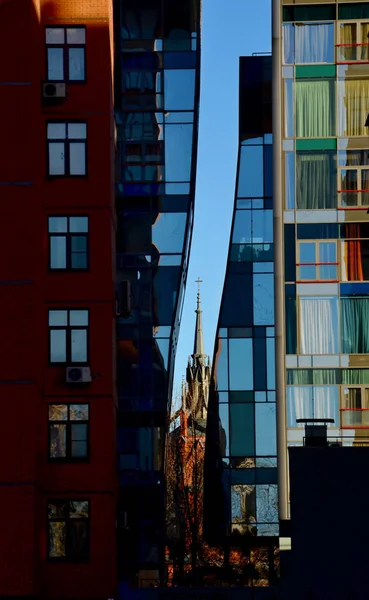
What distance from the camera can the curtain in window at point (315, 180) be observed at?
53500 millimetres

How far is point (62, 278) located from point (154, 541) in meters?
9.24

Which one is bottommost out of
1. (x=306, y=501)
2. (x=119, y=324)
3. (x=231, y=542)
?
(x=231, y=542)

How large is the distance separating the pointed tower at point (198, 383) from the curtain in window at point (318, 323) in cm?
2226

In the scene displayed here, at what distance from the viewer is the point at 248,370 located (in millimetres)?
54562

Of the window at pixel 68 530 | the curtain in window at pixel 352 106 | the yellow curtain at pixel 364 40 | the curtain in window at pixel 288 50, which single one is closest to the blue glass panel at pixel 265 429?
the window at pixel 68 530

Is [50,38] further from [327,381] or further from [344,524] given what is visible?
[344,524]

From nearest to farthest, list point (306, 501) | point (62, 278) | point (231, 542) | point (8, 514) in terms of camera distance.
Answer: point (306, 501) < point (8, 514) < point (62, 278) < point (231, 542)

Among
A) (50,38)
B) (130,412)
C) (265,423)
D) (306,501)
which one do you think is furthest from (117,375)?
(306,501)

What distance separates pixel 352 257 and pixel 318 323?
247cm

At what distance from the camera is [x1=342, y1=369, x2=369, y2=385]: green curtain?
52.3 m

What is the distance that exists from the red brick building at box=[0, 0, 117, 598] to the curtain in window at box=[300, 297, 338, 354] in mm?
6685

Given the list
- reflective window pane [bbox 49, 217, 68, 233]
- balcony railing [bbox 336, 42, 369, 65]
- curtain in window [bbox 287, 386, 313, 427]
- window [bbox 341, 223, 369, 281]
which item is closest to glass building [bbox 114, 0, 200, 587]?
reflective window pane [bbox 49, 217, 68, 233]

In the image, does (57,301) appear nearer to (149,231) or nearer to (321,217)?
(149,231)

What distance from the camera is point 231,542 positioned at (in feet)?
177
